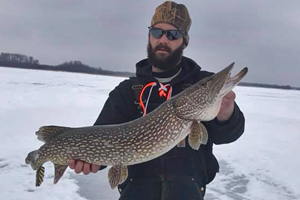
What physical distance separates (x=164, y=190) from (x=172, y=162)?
0.72 ft

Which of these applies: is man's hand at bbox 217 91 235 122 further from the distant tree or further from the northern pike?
the distant tree

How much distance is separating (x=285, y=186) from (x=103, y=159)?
3.22m

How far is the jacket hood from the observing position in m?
2.36

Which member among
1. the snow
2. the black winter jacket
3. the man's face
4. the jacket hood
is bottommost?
the snow

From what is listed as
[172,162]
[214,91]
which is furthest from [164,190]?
[214,91]

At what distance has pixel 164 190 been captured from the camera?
79.4 inches

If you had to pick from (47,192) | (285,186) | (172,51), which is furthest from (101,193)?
(285,186)

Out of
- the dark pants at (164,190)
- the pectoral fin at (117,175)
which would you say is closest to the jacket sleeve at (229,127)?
the dark pants at (164,190)

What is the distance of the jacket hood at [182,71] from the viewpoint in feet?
7.74

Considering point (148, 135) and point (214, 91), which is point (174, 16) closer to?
point (214, 91)

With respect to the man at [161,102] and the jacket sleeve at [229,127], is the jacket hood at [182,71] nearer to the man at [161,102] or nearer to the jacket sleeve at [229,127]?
the man at [161,102]

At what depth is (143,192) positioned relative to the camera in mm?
2053

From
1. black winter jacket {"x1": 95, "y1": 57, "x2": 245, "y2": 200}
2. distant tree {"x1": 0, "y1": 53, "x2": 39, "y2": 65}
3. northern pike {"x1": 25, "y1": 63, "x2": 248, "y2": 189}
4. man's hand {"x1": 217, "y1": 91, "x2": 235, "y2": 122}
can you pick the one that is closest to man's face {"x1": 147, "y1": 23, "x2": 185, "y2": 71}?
black winter jacket {"x1": 95, "y1": 57, "x2": 245, "y2": 200}

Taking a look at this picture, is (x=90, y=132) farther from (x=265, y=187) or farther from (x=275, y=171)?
(x=275, y=171)
